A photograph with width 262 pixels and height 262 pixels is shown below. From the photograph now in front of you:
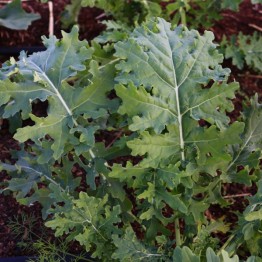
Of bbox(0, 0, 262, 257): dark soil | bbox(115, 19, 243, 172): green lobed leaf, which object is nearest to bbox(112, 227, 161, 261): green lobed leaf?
bbox(115, 19, 243, 172): green lobed leaf

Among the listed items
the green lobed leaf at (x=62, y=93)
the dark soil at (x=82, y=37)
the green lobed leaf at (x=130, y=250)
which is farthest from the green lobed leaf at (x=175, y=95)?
the dark soil at (x=82, y=37)

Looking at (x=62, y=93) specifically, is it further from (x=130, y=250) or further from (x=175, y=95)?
(x=130, y=250)

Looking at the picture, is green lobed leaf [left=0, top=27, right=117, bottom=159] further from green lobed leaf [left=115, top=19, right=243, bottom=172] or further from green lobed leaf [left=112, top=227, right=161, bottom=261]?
green lobed leaf [left=112, top=227, right=161, bottom=261]

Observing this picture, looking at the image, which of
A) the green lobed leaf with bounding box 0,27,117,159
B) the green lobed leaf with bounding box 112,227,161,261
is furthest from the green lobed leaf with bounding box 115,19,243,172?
the green lobed leaf with bounding box 112,227,161,261

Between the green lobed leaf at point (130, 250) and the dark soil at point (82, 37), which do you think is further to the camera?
the dark soil at point (82, 37)

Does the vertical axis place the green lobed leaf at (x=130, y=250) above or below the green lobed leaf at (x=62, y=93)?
below

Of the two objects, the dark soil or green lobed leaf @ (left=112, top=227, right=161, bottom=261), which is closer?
green lobed leaf @ (left=112, top=227, right=161, bottom=261)

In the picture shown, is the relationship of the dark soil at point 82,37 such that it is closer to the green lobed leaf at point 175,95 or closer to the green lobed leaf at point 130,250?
the green lobed leaf at point 130,250

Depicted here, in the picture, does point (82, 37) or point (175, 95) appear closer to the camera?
point (175, 95)

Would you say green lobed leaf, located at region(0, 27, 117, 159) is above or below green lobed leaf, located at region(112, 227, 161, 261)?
above

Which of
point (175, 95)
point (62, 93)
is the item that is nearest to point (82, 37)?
point (62, 93)
